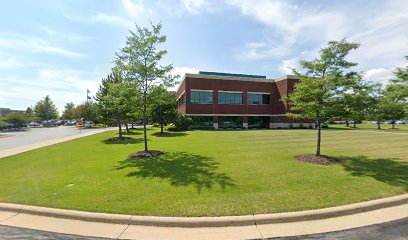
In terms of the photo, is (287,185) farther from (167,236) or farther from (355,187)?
(167,236)

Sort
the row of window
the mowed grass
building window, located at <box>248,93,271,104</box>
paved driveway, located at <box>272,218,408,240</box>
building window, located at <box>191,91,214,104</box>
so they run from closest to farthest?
paved driveway, located at <box>272,218,408,240</box> < the mowed grass < building window, located at <box>191,91,214,104</box> < the row of window < building window, located at <box>248,93,271,104</box>

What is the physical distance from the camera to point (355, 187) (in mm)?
6516

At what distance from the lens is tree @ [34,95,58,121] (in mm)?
76875

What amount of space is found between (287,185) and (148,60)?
9.55m

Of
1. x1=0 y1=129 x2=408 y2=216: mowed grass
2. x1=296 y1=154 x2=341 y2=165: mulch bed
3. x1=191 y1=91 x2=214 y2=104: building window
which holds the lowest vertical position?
x1=0 y1=129 x2=408 y2=216: mowed grass

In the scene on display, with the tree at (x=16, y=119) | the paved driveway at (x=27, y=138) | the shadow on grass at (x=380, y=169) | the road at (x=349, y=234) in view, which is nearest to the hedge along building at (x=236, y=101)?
the paved driveway at (x=27, y=138)

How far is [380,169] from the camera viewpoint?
28.3ft

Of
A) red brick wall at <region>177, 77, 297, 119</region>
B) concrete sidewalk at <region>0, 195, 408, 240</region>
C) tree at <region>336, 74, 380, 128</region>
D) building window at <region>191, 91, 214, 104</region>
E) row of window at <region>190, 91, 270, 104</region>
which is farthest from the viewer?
row of window at <region>190, 91, 270, 104</region>

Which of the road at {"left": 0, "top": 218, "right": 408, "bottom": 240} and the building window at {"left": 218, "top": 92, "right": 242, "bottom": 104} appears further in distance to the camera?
the building window at {"left": 218, "top": 92, "right": 242, "bottom": 104}

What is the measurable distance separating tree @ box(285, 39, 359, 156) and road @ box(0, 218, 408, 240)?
6576mm

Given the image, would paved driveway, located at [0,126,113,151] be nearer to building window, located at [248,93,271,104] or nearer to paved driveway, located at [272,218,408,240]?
paved driveway, located at [272,218,408,240]

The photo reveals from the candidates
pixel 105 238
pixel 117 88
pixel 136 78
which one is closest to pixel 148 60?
pixel 136 78

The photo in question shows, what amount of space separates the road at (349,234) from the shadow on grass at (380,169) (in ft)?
10.5

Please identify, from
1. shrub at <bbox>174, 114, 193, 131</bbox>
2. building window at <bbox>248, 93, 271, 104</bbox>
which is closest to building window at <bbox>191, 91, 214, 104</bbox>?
shrub at <bbox>174, 114, 193, 131</bbox>
